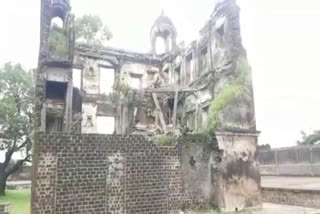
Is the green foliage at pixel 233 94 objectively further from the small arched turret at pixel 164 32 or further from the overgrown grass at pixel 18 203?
the small arched turret at pixel 164 32

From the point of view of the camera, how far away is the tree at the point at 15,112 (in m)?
22.7

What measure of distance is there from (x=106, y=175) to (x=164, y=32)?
1713 cm

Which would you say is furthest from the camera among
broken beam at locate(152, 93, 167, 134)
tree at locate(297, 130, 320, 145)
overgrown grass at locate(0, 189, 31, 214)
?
tree at locate(297, 130, 320, 145)

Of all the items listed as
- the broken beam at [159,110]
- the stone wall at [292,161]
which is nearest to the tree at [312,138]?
the stone wall at [292,161]

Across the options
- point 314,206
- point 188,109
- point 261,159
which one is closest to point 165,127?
point 188,109

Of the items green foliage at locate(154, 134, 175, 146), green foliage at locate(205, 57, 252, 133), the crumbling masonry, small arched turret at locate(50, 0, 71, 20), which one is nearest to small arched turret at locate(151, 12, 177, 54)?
the crumbling masonry

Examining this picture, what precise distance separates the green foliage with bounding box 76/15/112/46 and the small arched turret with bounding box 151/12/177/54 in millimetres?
3219

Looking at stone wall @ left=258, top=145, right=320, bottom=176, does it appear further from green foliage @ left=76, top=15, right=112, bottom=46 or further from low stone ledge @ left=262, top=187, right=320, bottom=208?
green foliage @ left=76, top=15, right=112, bottom=46

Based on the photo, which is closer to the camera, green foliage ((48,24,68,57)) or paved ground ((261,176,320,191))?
Result: paved ground ((261,176,320,191))

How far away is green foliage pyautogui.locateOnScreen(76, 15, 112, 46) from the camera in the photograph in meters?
23.7

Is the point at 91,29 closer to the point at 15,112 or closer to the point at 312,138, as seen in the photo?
the point at 15,112

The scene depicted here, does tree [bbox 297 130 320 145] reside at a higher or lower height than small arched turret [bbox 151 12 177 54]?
lower

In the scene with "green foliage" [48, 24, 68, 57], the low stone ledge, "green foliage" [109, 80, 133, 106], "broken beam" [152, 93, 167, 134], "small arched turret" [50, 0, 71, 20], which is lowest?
the low stone ledge

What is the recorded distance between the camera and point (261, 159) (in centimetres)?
2195
